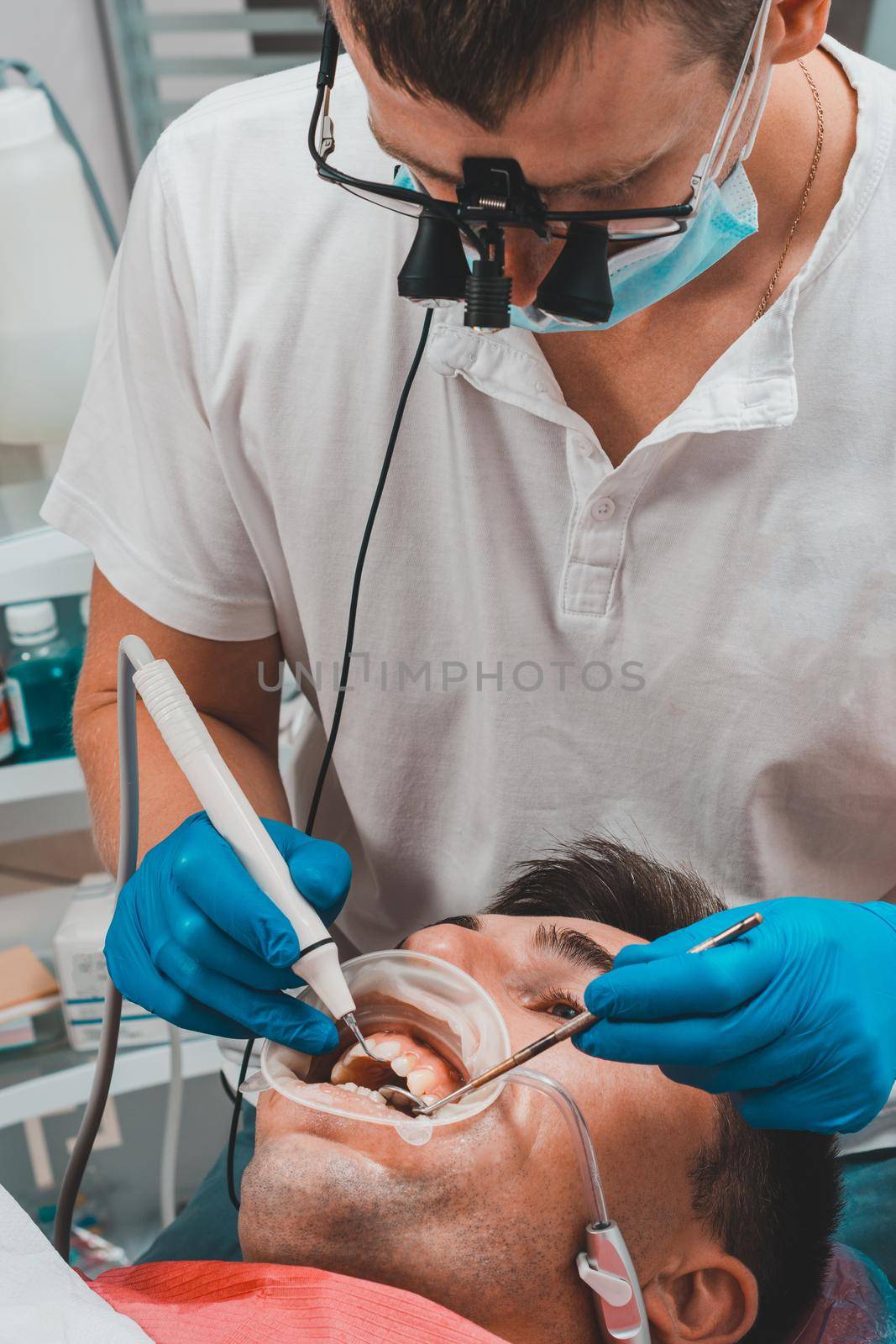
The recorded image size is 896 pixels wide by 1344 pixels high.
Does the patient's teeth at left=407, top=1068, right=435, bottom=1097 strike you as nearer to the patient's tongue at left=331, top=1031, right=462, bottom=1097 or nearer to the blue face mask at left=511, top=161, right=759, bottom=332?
the patient's tongue at left=331, top=1031, right=462, bottom=1097

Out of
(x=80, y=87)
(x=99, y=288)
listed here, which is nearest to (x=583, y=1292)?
(x=99, y=288)

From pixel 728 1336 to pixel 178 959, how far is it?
2.06ft

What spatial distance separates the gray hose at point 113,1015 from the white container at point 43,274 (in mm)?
742

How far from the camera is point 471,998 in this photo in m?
1.12

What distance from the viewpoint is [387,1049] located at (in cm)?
116

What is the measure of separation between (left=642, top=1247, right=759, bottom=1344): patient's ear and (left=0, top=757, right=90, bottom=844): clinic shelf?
115 cm

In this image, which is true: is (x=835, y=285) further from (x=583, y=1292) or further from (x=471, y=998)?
(x=583, y=1292)

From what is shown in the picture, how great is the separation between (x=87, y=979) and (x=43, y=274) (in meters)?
1.10

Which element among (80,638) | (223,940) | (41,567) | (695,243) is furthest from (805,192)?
(80,638)

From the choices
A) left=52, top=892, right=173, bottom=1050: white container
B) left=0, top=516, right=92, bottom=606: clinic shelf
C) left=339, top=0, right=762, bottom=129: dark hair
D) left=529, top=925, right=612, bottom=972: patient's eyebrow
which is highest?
left=339, top=0, right=762, bottom=129: dark hair

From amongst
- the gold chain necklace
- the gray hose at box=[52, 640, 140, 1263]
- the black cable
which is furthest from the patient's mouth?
the gold chain necklace

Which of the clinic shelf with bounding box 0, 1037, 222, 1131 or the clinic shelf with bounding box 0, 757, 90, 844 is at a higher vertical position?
the clinic shelf with bounding box 0, 757, 90, 844

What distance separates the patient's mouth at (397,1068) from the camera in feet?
3.71

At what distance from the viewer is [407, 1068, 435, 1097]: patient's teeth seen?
1.12 metres
